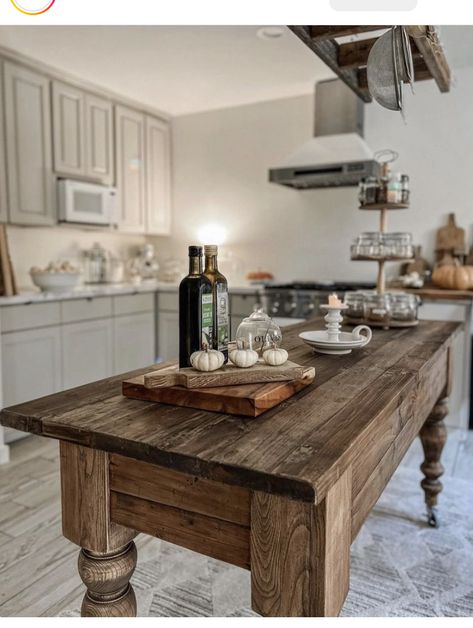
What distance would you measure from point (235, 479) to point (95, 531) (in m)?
0.38

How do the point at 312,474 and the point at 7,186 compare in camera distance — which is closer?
the point at 312,474

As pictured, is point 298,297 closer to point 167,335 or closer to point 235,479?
point 167,335

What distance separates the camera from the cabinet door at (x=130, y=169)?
4039 millimetres

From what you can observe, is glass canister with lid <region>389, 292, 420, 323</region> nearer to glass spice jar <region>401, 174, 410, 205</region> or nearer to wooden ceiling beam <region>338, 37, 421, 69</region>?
glass spice jar <region>401, 174, 410, 205</region>

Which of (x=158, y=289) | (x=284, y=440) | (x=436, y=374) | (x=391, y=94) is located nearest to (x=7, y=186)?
(x=158, y=289)

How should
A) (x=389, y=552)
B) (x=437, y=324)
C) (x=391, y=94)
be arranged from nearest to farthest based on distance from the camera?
(x=391, y=94), (x=389, y=552), (x=437, y=324)

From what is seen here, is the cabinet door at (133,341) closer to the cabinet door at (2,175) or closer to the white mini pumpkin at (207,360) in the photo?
the cabinet door at (2,175)

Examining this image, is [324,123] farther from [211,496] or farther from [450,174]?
[211,496]

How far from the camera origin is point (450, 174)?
3.66 meters

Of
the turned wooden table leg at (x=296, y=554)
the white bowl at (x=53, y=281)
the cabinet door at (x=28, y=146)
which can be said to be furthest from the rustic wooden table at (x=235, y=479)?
the cabinet door at (x=28, y=146)

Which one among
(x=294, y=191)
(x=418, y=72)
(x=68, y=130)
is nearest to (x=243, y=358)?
(x=418, y=72)

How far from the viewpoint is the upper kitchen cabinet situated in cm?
350

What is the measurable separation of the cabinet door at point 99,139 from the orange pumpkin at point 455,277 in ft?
8.26

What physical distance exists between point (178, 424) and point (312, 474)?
0.91 feet
